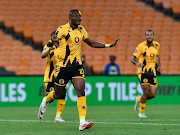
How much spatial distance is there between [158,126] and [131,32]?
42.4 ft

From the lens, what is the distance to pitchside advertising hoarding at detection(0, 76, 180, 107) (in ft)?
45.6

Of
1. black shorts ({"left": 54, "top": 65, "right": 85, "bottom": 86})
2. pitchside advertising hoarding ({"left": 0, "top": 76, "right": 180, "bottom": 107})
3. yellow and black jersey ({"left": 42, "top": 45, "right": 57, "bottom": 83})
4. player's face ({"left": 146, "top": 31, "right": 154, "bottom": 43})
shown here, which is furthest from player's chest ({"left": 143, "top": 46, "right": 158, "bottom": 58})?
pitchside advertising hoarding ({"left": 0, "top": 76, "right": 180, "bottom": 107})

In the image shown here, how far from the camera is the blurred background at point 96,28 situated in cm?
1795

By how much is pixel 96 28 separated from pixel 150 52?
1007 centimetres

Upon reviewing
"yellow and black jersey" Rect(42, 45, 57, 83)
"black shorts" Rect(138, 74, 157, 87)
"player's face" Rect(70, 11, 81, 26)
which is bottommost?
"black shorts" Rect(138, 74, 157, 87)

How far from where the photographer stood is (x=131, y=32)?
19703 millimetres

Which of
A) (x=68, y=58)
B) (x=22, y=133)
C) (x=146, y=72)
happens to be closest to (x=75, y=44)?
(x=68, y=58)

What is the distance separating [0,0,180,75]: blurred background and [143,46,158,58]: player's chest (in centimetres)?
749

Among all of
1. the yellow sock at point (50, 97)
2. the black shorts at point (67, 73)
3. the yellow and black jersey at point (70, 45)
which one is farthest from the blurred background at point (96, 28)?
the yellow and black jersey at point (70, 45)

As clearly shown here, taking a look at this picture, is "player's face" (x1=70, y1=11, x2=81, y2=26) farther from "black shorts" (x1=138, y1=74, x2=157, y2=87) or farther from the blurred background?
the blurred background

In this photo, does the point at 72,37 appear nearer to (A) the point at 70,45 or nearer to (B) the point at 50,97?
(A) the point at 70,45

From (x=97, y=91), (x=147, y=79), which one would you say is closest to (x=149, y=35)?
(x=147, y=79)

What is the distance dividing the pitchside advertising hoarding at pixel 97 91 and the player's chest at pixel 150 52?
4.39 m

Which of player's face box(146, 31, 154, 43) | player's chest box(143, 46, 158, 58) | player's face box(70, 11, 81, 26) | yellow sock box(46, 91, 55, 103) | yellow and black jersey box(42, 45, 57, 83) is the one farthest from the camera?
player's chest box(143, 46, 158, 58)
